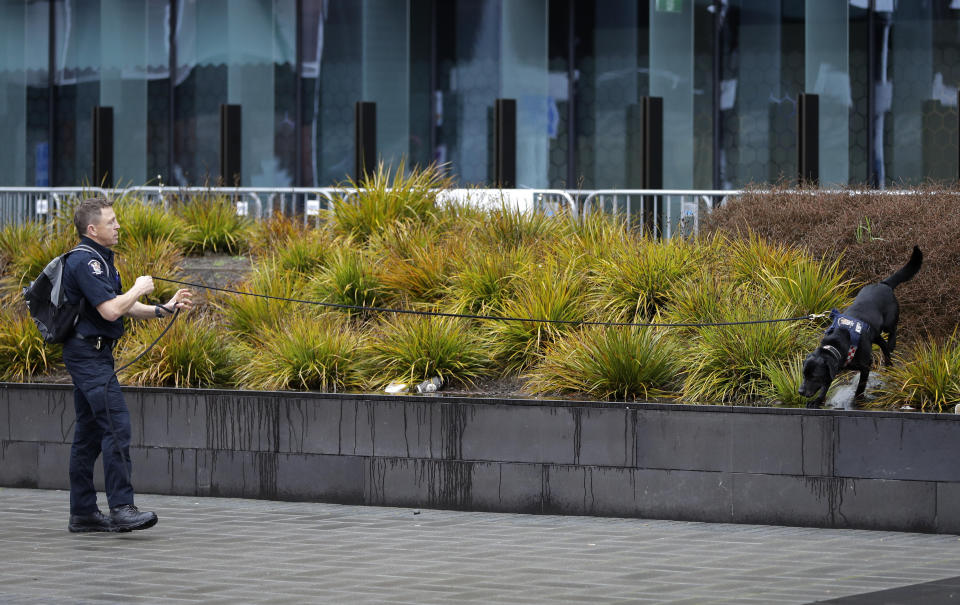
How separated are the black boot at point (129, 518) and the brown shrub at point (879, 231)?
5286 mm

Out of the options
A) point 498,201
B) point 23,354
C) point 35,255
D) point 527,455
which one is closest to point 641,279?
point 527,455

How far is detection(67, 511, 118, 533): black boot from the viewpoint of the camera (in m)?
8.45

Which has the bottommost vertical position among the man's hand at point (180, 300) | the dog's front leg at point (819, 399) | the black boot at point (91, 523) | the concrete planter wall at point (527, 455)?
the black boot at point (91, 523)

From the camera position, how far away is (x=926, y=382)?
348 inches

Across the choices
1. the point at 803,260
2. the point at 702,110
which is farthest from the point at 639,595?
the point at 702,110

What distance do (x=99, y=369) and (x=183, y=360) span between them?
2555mm

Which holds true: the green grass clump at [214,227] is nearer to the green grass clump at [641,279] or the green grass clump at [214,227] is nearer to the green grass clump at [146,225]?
the green grass clump at [146,225]

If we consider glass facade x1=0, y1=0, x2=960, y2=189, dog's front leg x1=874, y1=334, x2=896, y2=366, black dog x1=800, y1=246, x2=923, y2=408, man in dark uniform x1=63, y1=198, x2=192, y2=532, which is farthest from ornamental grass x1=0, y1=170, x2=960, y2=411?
glass facade x1=0, y1=0, x2=960, y2=189

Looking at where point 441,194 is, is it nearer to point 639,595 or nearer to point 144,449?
point 144,449

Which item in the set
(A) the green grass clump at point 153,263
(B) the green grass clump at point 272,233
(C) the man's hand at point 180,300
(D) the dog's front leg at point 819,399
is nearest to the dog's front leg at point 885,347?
(D) the dog's front leg at point 819,399

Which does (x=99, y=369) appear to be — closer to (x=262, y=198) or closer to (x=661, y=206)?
(x=661, y=206)

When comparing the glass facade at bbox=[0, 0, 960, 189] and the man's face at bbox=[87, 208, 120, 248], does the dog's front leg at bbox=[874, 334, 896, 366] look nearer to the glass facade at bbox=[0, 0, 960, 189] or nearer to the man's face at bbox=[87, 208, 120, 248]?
the man's face at bbox=[87, 208, 120, 248]

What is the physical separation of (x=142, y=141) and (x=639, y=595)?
21771 millimetres

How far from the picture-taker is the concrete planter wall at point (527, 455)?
8.59m
